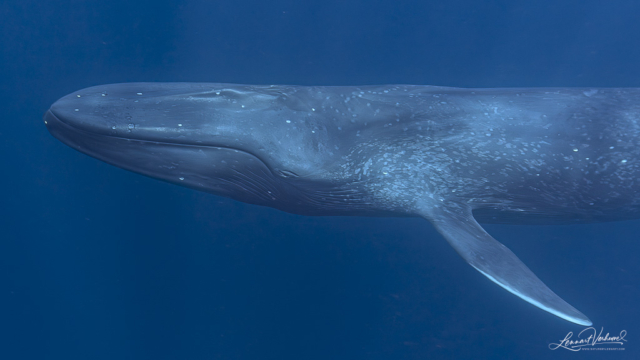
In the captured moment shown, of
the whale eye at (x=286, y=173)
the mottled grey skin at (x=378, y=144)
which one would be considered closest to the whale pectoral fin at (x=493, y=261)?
the mottled grey skin at (x=378, y=144)

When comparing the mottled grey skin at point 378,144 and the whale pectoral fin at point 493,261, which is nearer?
the whale pectoral fin at point 493,261

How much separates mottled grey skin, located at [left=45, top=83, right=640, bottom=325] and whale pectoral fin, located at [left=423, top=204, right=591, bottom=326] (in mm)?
23

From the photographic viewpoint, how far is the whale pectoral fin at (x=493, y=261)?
3637mm

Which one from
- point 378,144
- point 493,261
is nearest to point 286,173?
point 378,144

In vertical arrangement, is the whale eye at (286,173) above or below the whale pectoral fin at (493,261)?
below

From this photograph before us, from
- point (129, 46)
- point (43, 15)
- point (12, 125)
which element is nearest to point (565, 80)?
point (129, 46)

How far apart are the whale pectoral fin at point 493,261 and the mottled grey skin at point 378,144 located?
0.02 meters

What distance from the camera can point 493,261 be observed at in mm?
3977

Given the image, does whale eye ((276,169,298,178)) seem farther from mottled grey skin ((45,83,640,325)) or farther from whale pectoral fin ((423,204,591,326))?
whale pectoral fin ((423,204,591,326))

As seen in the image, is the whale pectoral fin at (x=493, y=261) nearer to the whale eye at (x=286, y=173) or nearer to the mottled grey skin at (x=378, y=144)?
the mottled grey skin at (x=378, y=144)

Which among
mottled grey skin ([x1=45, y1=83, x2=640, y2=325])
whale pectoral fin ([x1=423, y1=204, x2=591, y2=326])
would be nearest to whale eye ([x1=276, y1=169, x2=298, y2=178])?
mottled grey skin ([x1=45, y1=83, x2=640, y2=325])

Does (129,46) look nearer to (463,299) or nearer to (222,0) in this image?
(222,0)

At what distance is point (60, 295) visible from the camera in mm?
8539

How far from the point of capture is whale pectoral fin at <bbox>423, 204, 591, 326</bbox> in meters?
3.64
